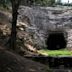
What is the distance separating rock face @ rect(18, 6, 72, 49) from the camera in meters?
27.3

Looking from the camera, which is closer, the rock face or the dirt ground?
the dirt ground

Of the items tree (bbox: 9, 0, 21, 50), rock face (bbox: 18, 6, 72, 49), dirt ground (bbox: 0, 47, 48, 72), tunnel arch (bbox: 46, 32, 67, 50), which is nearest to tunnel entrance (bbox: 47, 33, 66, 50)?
tunnel arch (bbox: 46, 32, 67, 50)

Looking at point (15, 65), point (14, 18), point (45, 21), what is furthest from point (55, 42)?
point (15, 65)

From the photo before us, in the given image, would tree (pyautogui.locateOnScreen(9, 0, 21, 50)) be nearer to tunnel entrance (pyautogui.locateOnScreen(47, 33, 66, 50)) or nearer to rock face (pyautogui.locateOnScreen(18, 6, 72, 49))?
rock face (pyautogui.locateOnScreen(18, 6, 72, 49))

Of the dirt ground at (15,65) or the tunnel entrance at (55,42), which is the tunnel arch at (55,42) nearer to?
the tunnel entrance at (55,42)

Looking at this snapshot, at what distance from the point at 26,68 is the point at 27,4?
1681cm

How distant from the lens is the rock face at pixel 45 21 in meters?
27.3

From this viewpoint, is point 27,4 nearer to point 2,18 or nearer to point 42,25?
point 42,25

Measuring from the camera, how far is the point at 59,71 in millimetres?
14281

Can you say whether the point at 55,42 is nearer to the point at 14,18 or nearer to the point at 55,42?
the point at 55,42

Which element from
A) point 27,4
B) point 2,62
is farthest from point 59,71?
point 27,4

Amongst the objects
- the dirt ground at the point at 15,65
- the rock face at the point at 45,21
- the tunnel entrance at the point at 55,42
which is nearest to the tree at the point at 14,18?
the dirt ground at the point at 15,65

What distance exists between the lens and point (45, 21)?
93.8 ft

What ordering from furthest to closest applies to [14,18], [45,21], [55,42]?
[55,42] < [45,21] < [14,18]
